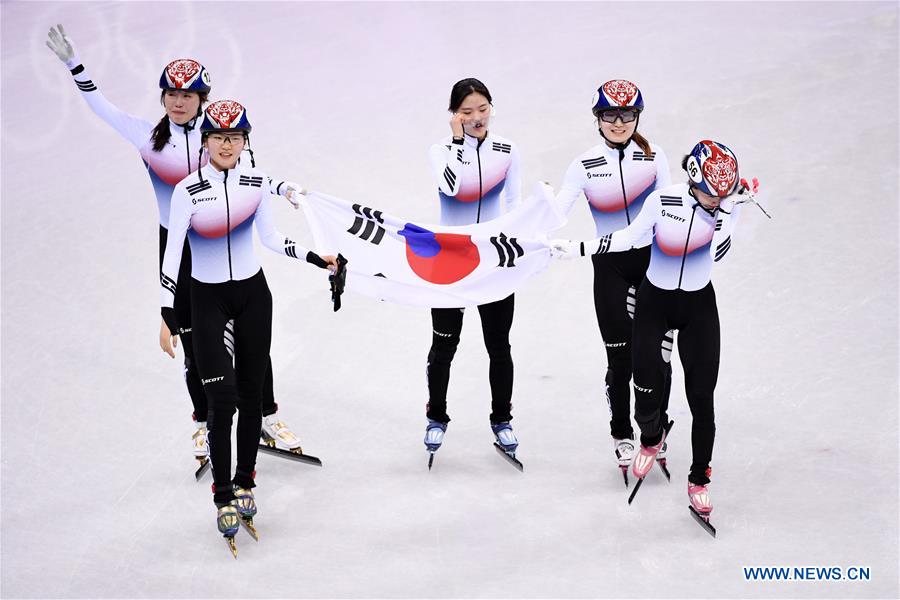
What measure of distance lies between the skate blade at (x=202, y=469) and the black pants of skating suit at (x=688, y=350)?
8.21 ft

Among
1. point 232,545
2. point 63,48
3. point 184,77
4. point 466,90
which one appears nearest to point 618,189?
point 466,90

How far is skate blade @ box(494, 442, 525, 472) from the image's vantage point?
23.1ft

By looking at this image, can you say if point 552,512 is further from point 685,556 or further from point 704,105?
point 704,105

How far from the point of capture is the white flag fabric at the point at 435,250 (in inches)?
267

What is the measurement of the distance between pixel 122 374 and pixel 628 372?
342 cm

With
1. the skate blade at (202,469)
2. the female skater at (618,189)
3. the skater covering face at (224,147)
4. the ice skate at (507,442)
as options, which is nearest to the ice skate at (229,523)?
the skate blade at (202,469)

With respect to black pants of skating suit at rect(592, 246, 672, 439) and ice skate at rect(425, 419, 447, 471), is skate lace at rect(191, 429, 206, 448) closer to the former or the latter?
ice skate at rect(425, 419, 447, 471)

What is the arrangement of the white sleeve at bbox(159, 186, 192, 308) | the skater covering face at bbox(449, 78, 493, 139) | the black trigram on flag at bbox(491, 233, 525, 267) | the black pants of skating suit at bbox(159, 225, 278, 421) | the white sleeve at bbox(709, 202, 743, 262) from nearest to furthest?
the white sleeve at bbox(709, 202, 743, 262) → the white sleeve at bbox(159, 186, 192, 308) → the skater covering face at bbox(449, 78, 493, 139) → the black trigram on flag at bbox(491, 233, 525, 267) → the black pants of skating suit at bbox(159, 225, 278, 421)

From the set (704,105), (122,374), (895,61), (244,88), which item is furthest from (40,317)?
(895,61)

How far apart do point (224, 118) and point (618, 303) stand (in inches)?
89.9

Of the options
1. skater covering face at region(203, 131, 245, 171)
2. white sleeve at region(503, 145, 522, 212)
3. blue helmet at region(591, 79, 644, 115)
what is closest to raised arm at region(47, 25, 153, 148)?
skater covering face at region(203, 131, 245, 171)

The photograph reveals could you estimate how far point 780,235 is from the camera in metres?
9.10

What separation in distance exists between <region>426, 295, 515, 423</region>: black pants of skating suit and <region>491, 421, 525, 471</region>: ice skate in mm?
45

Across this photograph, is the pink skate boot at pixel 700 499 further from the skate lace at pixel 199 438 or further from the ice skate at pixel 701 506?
the skate lace at pixel 199 438
